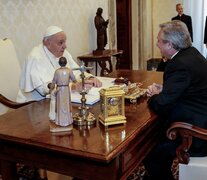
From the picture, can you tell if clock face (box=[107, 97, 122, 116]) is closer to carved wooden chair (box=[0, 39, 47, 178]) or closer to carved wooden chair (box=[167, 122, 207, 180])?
carved wooden chair (box=[167, 122, 207, 180])

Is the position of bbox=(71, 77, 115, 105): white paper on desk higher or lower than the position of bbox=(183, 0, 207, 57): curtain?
lower

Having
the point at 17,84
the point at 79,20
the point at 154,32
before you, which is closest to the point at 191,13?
the point at 154,32

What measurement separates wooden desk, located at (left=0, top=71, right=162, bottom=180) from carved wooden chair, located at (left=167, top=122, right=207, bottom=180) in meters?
0.14

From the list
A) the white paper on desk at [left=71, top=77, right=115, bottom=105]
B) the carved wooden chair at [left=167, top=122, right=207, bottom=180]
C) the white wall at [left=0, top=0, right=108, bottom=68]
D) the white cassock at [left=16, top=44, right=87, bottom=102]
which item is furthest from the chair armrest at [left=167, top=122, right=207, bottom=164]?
the white wall at [left=0, top=0, right=108, bottom=68]

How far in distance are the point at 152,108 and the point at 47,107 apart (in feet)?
2.10

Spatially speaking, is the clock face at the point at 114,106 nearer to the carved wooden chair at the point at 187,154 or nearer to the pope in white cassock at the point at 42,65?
the carved wooden chair at the point at 187,154

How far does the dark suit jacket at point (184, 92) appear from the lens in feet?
6.44

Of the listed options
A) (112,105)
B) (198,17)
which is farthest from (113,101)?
(198,17)

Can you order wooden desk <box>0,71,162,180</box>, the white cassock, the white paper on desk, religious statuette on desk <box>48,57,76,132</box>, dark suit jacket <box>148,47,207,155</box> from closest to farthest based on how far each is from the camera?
wooden desk <box>0,71,162,180</box>
religious statuette on desk <box>48,57,76,132</box>
dark suit jacket <box>148,47,207,155</box>
the white paper on desk
the white cassock

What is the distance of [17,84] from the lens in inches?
123

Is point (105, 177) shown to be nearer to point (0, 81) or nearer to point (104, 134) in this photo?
point (104, 134)

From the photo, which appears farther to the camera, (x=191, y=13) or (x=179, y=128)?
(x=191, y=13)

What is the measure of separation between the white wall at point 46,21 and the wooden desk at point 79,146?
1.78 metres

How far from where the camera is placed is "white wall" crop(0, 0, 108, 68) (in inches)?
137
